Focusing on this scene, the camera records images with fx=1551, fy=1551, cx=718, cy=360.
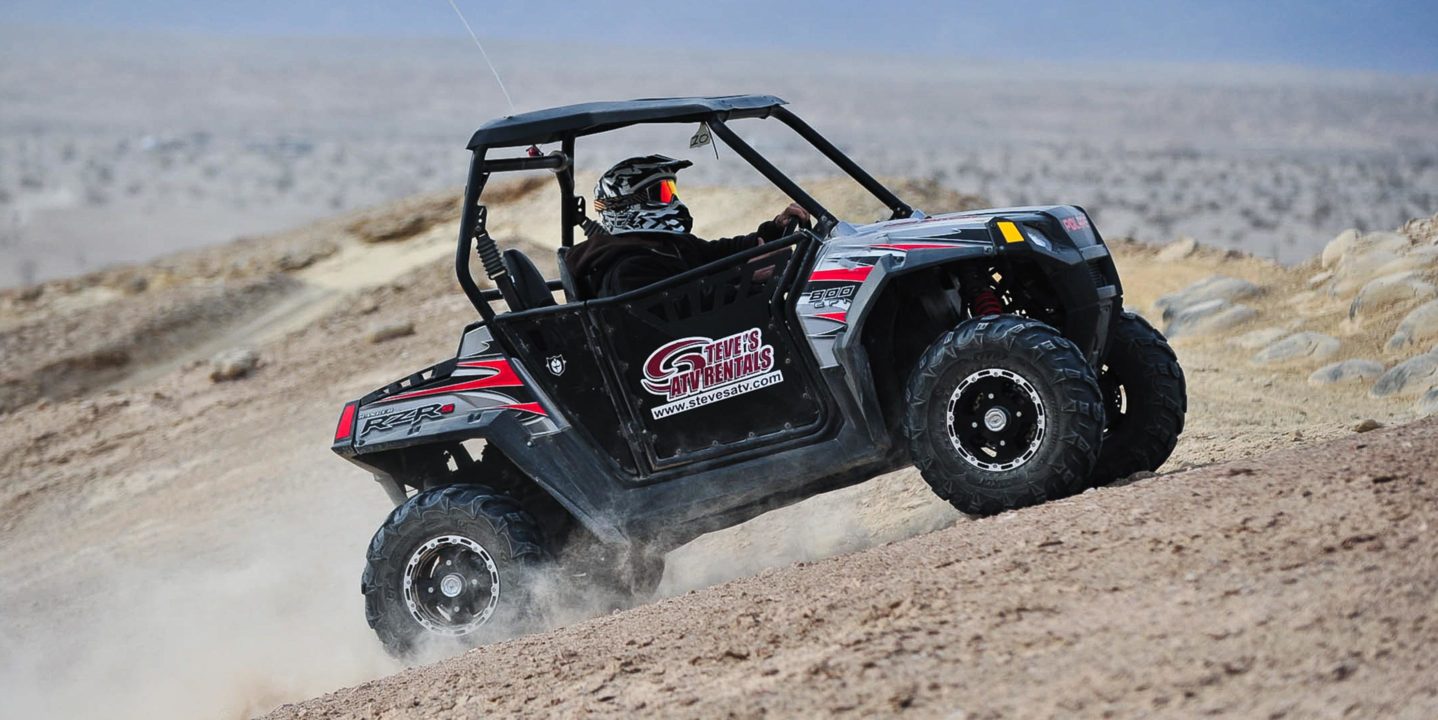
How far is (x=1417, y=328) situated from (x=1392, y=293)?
2.50 feet

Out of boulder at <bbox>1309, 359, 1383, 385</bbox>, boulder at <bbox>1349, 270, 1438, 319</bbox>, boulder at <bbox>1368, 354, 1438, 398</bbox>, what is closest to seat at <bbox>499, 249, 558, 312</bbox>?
boulder at <bbox>1368, 354, 1438, 398</bbox>

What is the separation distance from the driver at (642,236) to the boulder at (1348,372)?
15.5 feet

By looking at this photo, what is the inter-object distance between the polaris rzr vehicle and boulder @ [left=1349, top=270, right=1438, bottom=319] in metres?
5.00

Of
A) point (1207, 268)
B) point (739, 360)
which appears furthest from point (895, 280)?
point (1207, 268)

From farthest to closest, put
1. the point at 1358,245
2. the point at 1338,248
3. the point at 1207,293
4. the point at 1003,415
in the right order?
the point at 1207,293, the point at 1338,248, the point at 1358,245, the point at 1003,415

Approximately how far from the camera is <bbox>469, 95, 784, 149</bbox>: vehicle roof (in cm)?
612

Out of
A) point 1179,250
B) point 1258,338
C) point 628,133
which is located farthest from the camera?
point 628,133

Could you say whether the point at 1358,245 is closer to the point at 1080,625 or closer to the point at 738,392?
the point at 738,392

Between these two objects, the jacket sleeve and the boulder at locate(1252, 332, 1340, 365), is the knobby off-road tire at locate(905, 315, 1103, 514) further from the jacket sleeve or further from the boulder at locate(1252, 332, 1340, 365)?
the boulder at locate(1252, 332, 1340, 365)

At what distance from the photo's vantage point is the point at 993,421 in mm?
5797

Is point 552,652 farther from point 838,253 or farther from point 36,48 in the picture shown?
point 36,48

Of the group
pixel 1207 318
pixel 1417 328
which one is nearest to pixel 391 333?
pixel 1207 318

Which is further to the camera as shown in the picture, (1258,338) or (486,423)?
(1258,338)

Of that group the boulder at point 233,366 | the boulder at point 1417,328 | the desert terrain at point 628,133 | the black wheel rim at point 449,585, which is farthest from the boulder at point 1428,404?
the desert terrain at point 628,133
